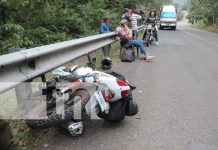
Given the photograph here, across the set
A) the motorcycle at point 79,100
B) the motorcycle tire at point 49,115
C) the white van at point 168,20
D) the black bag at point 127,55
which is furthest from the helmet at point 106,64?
the white van at point 168,20

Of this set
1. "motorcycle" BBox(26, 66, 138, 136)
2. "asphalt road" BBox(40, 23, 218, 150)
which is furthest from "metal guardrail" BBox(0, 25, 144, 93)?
"asphalt road" BBox(40, 23, 218, 150)

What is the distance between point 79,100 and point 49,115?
440 mm

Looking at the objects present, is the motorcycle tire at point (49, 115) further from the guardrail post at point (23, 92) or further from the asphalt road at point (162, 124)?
the guardrail post at point (23, 92)

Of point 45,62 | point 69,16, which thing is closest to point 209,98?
point 45,62

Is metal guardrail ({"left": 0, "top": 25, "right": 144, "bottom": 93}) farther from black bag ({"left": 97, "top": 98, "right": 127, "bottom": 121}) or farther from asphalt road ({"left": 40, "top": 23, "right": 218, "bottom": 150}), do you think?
black bag ({"left": 97, "top": 98, "right": 127, "bottom": 121})

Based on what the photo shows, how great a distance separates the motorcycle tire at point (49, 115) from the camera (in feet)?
11.7

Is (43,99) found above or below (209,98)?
above

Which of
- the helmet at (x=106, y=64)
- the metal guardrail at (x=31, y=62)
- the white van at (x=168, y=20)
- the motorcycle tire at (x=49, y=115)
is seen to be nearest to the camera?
the metal guardrail at (x=31, y=62)

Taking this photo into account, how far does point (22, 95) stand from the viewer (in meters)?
4.23

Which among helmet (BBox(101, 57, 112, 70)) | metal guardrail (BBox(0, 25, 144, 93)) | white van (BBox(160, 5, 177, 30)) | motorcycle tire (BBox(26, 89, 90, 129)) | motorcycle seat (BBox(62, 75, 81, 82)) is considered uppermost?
metal guardrail (BBox(0, 25, 144, 93))

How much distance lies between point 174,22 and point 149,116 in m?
36.3

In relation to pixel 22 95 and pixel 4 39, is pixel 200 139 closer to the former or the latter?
pixel 22 95

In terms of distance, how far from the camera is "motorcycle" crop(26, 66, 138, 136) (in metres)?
3.70

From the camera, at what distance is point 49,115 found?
369cm
